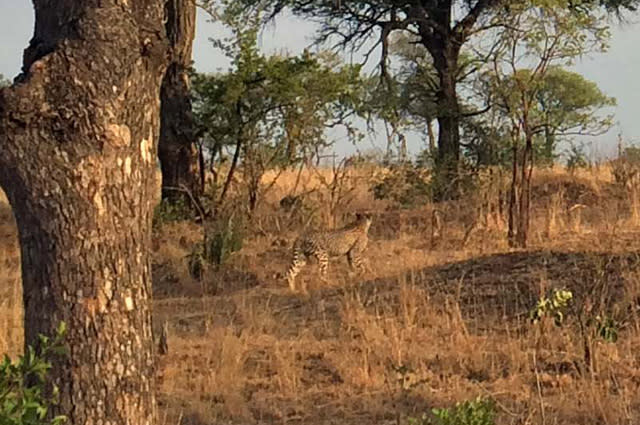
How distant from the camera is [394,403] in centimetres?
515

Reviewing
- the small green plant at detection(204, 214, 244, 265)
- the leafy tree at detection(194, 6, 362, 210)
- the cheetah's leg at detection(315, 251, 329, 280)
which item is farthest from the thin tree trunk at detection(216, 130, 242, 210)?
the cheetah's leg at detection(315, 251, 329, 280)

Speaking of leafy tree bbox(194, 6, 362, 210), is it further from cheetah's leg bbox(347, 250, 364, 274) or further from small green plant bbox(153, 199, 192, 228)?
cheetah's leg bbox(347, 250, 364, 274)

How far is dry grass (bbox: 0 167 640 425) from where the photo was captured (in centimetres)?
518

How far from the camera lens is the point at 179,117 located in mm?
13125

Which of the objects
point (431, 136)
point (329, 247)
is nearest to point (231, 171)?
point (329, 247)

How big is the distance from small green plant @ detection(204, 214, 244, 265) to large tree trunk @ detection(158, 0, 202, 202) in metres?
2.29

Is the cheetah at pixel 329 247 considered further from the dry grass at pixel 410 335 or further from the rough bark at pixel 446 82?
the rough bark at pixel 446 82

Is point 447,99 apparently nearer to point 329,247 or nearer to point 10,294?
point 329,247

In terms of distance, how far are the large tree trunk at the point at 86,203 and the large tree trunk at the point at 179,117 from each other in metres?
9.14

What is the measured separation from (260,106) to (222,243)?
349 centimetres

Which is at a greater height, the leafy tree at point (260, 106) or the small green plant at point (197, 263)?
the leafy tree at point (260, 106)

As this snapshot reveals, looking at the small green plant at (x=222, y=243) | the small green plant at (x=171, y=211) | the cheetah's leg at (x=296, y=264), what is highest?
the small green plant at (x=171, y=211)

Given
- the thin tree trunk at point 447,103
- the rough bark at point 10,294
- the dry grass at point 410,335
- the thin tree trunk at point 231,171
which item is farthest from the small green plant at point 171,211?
the thin tree trunk at point 447,103

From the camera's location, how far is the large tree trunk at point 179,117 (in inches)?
505
